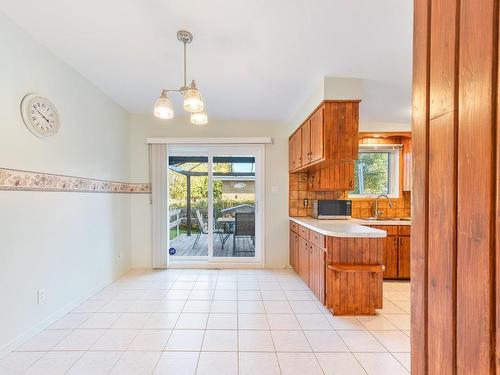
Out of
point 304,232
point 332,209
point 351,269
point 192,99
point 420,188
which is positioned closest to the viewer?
point 420,188

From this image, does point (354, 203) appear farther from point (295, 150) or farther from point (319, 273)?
point (319, 273)

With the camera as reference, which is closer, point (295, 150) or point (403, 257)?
point (403, 257)

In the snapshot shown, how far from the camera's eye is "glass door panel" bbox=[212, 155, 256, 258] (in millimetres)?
4363

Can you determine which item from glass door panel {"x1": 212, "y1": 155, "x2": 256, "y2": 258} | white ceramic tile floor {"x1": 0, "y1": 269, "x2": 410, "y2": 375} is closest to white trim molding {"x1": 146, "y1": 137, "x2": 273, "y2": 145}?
glass door panel {"x1": 212, "y1": 155, "x2": 256, "y2": 258}

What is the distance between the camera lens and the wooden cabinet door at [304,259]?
328cm

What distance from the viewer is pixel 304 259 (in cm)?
341

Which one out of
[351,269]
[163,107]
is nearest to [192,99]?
[163,107]

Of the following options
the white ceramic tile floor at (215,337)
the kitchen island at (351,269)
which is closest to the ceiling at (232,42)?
the kitchen island at (351,269)

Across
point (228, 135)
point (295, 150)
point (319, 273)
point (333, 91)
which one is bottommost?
point (319, 273)

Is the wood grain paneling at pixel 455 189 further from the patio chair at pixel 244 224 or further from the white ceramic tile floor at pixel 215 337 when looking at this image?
the patio chair at pixel 244 224

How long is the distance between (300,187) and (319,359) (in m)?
2.66

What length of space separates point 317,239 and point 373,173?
2212 millimetres

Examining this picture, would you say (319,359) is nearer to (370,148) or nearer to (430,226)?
(430,226)

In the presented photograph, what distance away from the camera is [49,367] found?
1824 millimetres
